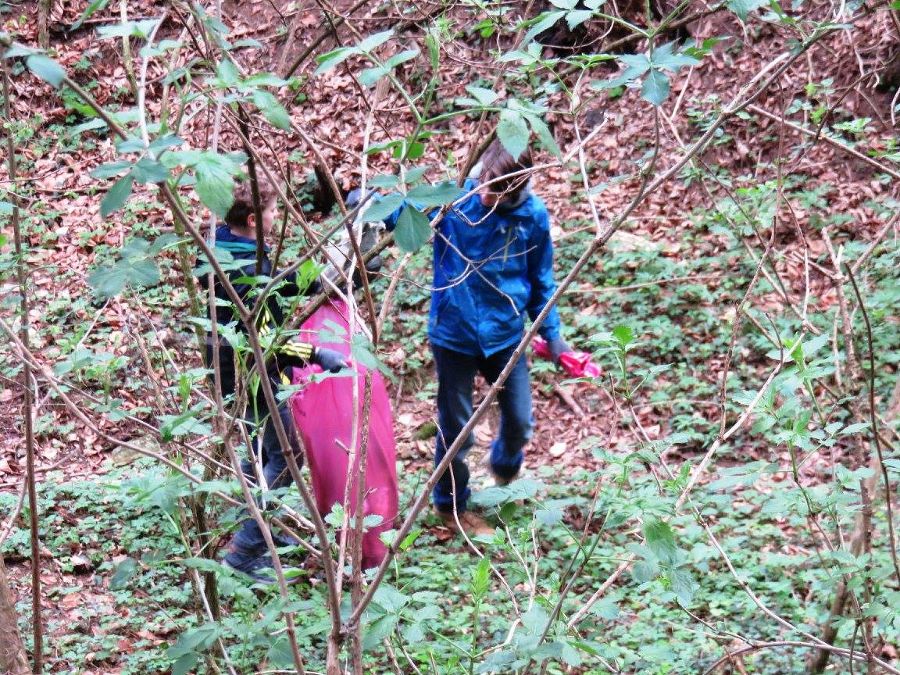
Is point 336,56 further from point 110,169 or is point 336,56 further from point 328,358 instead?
point 328,358

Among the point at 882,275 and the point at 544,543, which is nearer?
the point at 544,543

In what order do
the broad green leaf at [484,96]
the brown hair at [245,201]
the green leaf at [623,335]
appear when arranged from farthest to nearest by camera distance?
the brown hair at [245,201], the green leaf at [623,335], the broad green leaf at [484,96]

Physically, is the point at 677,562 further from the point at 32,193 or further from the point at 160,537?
the point at 32,193

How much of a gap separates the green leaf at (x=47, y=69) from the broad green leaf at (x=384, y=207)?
41 centimetres

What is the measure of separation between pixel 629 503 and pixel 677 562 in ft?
0.53

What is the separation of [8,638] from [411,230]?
1.66 m

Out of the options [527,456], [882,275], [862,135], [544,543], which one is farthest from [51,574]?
[862,135]

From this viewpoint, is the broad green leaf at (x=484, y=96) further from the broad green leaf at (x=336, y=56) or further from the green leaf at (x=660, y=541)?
the green leaf at (x=660, y=541)

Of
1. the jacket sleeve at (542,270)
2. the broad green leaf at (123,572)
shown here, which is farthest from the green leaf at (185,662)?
the jacket sleeve at (542,270)

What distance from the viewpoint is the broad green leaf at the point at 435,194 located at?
3.87 ft

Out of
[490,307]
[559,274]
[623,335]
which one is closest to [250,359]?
[490,307]

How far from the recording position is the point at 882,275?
17.7ft

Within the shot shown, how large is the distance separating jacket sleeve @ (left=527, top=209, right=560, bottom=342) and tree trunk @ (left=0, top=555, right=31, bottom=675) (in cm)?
264

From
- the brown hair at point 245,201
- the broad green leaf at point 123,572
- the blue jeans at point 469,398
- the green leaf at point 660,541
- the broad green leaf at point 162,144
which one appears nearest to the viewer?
the broad green leaf at point 162,144
